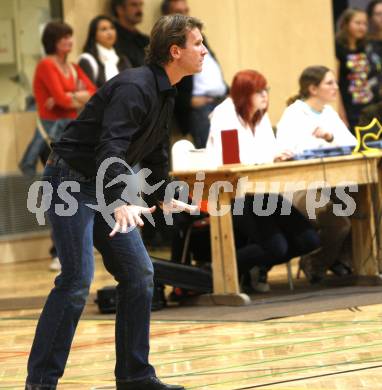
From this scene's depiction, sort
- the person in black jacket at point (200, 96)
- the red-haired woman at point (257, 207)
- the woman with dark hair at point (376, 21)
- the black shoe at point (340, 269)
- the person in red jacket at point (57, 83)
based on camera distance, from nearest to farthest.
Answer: the red-haired woman at point (257, 207) < the black shoe at point (340, 269) < the person in red jacket at point (57, 83) < the person in black jacket at point (200, 96) < the woman with dark hair at point (376, 21)

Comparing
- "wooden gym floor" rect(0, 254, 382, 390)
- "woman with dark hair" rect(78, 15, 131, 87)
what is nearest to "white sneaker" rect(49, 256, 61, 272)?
"woman with dark hair" rect(78, 15, 131, 87)

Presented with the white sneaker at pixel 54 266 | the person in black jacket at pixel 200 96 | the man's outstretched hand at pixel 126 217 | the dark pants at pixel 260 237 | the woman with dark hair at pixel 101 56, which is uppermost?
the woman with dark hair at pixel 101 56

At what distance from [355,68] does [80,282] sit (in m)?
7.05

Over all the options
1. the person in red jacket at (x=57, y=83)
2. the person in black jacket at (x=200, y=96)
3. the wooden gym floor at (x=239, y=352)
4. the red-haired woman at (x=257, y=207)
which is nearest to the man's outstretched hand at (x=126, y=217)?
the wooden gym floor at (x=239, y=352)

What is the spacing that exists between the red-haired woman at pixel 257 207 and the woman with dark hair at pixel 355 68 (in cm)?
330

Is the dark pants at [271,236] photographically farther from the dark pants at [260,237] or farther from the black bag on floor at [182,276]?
the black bag on floor at [182,276]

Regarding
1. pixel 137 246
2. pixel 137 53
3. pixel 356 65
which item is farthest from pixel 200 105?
pixel 137 246

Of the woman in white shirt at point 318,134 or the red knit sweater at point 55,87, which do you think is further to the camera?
the red knit sweater at point 55,87

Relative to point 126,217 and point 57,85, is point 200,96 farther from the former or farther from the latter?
point 126,217

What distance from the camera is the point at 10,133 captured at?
1045cm

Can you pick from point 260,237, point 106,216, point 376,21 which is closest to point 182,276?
point 260,237

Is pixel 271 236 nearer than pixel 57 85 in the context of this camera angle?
Yes

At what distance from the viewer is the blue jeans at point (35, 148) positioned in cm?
968

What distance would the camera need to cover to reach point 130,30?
1039cm
